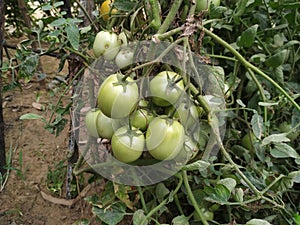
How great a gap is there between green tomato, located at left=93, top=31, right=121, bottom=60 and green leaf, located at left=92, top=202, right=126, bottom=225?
0.25m

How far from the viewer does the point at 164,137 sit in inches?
20.3

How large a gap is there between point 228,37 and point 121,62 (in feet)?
1.49

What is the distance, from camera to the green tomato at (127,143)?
1.73ft

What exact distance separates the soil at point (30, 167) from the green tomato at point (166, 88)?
0.47 m

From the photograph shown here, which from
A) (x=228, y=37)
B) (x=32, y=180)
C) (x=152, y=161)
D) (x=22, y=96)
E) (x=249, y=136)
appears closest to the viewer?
(x=152, y=161)

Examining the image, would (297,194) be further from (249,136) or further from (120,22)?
(120,22)

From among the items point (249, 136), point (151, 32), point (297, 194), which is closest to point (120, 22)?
point (151, 32)

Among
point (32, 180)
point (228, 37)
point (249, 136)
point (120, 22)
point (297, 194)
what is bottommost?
point (32, 180)

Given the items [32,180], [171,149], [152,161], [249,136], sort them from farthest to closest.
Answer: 1. [32,180]
2. [249,136]
3. [152,161]
4. [171,149]

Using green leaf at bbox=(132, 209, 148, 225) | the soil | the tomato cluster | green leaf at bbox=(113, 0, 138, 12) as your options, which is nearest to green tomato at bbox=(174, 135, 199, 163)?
the tomato cluster

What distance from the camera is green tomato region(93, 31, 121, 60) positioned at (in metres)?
0.65

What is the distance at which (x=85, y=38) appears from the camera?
870 mm

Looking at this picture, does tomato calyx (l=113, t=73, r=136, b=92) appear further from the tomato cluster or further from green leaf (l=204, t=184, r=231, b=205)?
green leaf (l=204, t=184, r=231, b=205)

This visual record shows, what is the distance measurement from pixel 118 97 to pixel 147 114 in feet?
0.22
